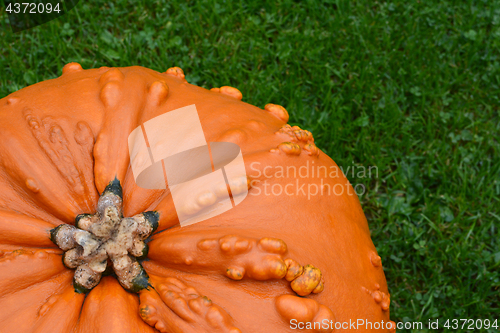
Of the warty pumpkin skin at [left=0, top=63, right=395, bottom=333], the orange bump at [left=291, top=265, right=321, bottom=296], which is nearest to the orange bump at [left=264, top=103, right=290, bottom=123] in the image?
the warty pumpkin skin at [left=0, top=63, right=395, bottom=333]

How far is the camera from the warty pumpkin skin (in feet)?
5.86

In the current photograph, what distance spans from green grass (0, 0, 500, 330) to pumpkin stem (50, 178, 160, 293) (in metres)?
2.19

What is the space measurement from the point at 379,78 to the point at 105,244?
3.20m

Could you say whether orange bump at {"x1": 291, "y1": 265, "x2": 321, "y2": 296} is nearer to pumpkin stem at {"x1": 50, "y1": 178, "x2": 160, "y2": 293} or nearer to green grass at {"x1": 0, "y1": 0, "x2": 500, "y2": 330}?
pumpkin stem at {"x1": 50, "y1": 178, "x2": 160, "y2": 293}

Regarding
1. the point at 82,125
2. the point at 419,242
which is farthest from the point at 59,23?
the point at 419,242

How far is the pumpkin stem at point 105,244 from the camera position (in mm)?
1795

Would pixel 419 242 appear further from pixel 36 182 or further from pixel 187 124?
pixel 36 182

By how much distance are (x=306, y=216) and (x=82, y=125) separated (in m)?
1.13

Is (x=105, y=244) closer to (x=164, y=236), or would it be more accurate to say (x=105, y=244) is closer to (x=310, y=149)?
(x=164, y=236)

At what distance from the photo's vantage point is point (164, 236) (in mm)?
1960

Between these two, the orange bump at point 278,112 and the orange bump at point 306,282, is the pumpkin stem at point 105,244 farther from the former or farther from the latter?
the orange bump at point 278,112

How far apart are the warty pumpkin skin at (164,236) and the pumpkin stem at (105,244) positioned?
5 cm

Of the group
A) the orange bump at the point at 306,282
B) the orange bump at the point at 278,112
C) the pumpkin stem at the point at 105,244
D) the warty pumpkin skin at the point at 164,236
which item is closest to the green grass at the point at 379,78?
the orange bump at the point at 278,112

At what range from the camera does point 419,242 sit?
3520 mm
